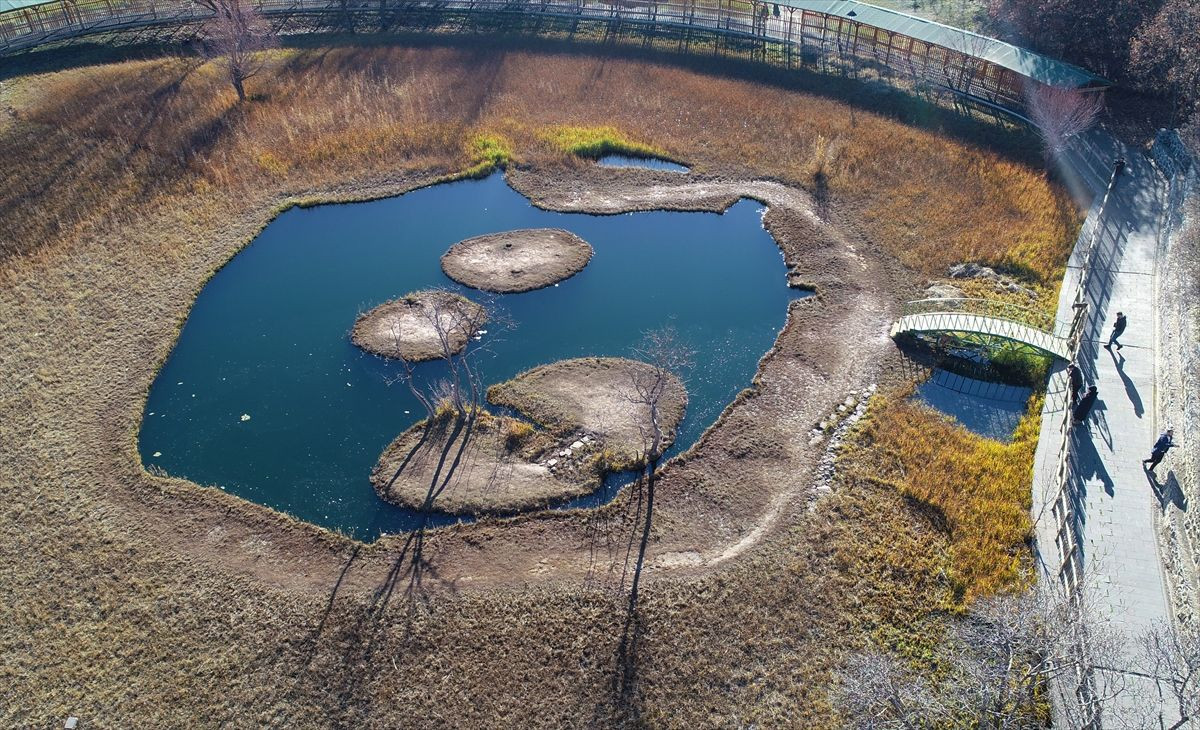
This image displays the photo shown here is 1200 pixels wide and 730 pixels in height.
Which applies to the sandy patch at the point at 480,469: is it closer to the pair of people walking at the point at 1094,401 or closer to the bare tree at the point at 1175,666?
the bare tree at the point at 1175,666

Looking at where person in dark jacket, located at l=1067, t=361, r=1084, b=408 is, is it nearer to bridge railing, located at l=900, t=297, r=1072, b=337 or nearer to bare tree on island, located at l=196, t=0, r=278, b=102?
bridge railing, located at l=900, t=297, r=1072, b=337

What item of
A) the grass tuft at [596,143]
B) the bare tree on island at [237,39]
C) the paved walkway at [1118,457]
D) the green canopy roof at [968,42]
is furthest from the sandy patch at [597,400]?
the bare tree on island at [237,39]

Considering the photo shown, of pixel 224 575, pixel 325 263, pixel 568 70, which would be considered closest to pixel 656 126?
pixel 568 70

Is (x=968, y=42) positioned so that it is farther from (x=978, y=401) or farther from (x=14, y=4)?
(x=14, y=4)

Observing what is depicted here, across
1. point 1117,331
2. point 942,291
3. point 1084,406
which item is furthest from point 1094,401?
point 942,291

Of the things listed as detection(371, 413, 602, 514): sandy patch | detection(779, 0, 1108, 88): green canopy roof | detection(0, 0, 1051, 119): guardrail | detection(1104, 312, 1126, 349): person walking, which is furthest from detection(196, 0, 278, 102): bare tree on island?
detection(1104, 312, 1126, 349): person walking

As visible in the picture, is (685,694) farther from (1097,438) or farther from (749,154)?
Result: (749,154)
